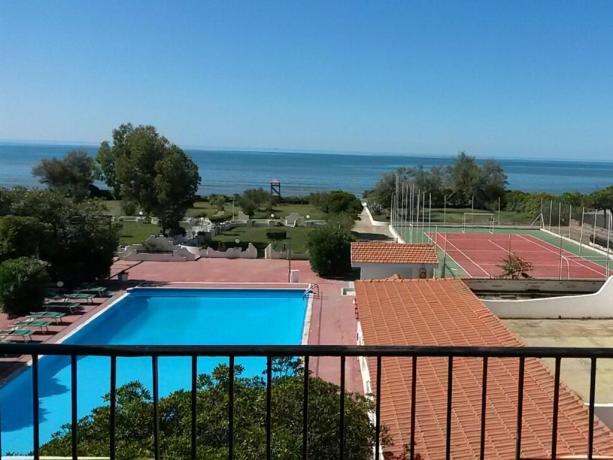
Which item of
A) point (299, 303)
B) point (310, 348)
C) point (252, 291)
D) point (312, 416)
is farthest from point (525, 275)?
point (310, 348)

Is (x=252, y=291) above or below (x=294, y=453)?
below

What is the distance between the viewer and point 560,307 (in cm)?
1700

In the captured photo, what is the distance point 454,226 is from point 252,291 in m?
19.3

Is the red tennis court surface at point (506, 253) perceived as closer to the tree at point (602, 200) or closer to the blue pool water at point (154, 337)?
the blue pool water at point (154, 337)

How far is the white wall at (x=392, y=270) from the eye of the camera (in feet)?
65.6

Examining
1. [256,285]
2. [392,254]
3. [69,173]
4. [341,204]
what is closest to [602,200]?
[341,204]

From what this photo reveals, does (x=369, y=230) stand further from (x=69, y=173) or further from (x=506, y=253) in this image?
(x=69, y=173)

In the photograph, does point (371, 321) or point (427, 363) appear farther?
point (371, 321)

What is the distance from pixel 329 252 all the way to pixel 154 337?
26.4 feet

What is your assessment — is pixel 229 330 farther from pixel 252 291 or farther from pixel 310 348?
pixel 310 348

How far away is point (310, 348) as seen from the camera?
2.51 metres

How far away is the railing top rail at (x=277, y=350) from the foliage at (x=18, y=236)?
58.0 feet

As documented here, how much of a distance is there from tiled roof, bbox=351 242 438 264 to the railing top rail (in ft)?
56.9

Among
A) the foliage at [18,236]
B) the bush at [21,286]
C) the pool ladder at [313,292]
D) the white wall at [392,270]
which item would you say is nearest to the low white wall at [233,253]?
the pool ladder at [313,292]
